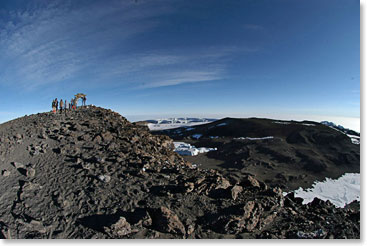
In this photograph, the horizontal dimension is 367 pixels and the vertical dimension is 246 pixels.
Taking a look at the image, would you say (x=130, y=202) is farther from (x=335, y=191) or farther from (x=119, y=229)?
(x=335, y=191)

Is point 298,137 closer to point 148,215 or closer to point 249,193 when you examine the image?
point 249,193

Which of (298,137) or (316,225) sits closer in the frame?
(316,225)

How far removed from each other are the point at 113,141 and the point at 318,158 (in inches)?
951

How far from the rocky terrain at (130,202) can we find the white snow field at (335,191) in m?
7.98

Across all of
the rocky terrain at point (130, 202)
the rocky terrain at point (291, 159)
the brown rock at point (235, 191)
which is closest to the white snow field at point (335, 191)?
the rocky terrain at point (291, 159)

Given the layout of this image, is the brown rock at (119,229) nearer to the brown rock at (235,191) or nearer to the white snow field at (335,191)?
the brown rock at (235,191)

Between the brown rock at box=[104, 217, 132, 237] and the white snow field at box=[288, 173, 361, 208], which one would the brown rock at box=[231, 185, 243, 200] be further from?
the white snow field at box=[288, 173, 361, 208]

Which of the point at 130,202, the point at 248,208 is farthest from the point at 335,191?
the point at 130,202

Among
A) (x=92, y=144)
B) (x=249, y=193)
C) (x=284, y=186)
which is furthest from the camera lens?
(x=284, y=186)

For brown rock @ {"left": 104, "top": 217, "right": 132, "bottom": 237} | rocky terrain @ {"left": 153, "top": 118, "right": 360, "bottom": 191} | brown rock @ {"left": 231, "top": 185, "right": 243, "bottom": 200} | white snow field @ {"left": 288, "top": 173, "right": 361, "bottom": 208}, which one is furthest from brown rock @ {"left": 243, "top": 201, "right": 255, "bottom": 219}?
rocky terrain @ {"left": 153, "top": 118, "right": 360, "bottom": 191}

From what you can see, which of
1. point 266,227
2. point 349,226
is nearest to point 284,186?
point 349,226

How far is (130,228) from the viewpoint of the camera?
5.09 metres

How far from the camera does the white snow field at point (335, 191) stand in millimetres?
13698

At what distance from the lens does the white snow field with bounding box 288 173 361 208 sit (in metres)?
13.7
